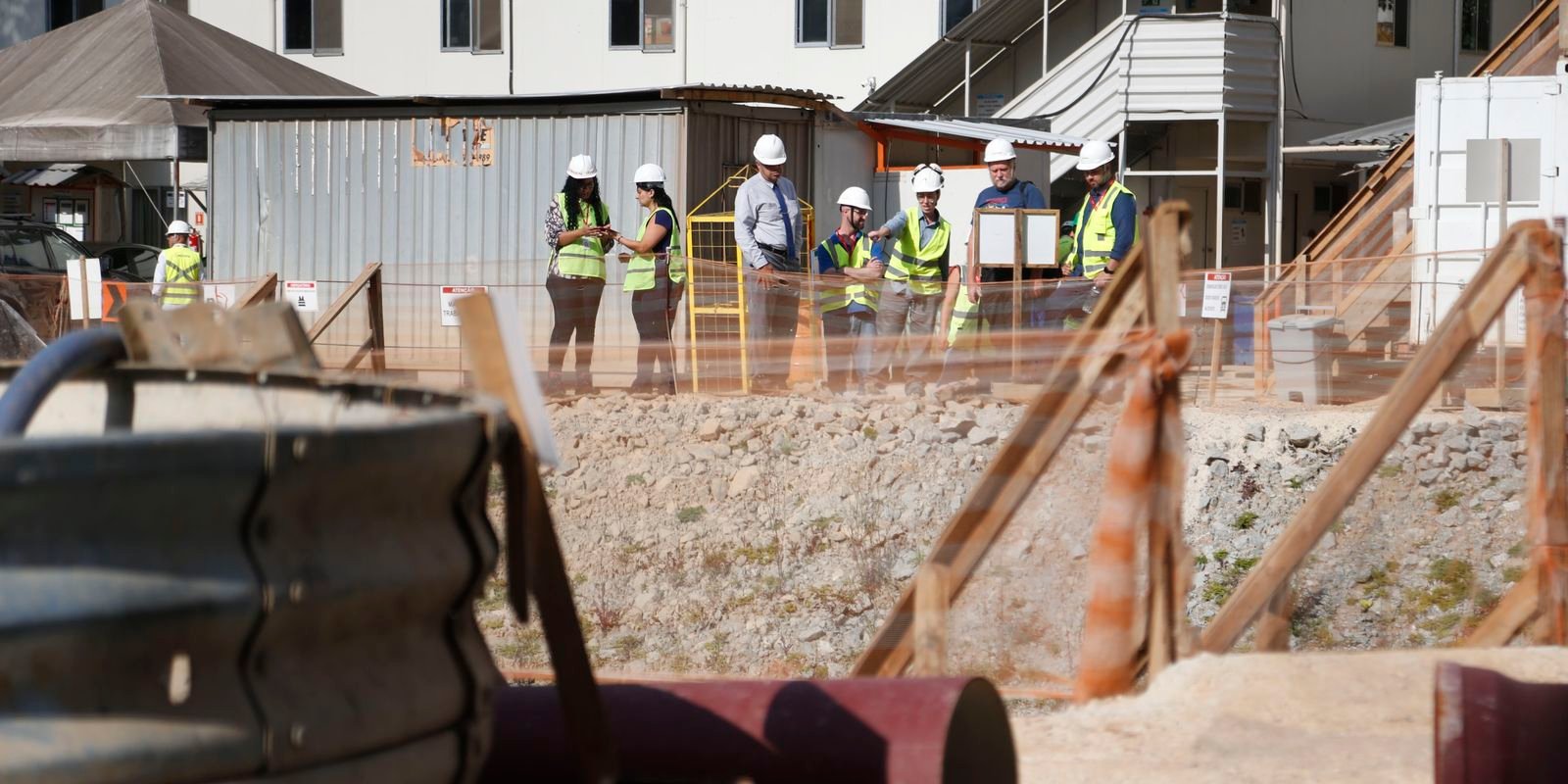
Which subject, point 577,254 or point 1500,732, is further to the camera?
point 577,254

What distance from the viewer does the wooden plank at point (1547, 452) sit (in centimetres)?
596

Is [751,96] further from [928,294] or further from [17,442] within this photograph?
[17,442]

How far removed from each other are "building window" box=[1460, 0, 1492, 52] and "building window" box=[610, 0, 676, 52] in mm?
13259

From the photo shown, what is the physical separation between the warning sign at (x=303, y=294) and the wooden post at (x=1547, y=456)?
10324mm

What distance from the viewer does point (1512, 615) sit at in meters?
6.05

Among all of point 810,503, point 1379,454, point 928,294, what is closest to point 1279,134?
point 928,294

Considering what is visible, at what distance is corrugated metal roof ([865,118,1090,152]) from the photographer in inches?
784

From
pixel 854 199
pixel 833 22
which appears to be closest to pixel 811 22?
pixel 833 22

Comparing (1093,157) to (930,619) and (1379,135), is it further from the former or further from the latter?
(1379,135)

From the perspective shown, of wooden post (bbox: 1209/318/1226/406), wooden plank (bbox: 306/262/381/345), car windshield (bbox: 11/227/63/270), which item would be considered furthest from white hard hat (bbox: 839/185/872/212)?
car windshield (bbox: 11/227/63/270)

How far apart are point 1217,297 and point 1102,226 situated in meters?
1.38

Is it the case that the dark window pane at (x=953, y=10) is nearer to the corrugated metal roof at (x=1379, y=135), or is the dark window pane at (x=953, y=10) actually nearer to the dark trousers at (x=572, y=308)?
the corrugated metal roof at (x=1379, y=135)

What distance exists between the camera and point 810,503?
11.0m

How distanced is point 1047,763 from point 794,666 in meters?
4.87
